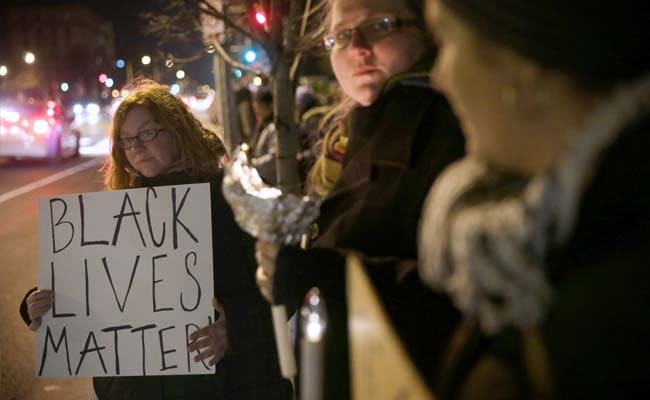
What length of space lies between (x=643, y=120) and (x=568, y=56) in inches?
5.0

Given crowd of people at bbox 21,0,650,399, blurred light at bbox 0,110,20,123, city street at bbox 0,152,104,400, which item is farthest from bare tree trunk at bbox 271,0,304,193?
blurred light at bbox 0,110,20,123

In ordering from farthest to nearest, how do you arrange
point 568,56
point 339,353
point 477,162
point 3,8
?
point 3,8, point 339,353, point 477,162, point 568,56

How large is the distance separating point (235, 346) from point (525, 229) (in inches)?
70.9

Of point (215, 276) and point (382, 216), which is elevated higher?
point (382, 216)

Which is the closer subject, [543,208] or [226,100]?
[543,208]

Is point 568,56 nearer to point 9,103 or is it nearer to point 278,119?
point 278,119

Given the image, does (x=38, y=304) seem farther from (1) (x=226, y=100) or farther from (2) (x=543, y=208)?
(1) (x=226, y=100)

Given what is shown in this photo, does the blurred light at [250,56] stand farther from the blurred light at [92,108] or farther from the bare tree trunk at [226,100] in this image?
the blurred light at [92,108]

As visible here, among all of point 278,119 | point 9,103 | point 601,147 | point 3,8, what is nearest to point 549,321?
point 601,147

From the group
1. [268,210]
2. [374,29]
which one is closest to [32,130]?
[374,29]

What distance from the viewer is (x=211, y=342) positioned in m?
2.58

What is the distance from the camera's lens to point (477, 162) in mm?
1061

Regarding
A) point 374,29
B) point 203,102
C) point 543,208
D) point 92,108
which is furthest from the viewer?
point 203,102

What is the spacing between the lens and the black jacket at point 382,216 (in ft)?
4.82
